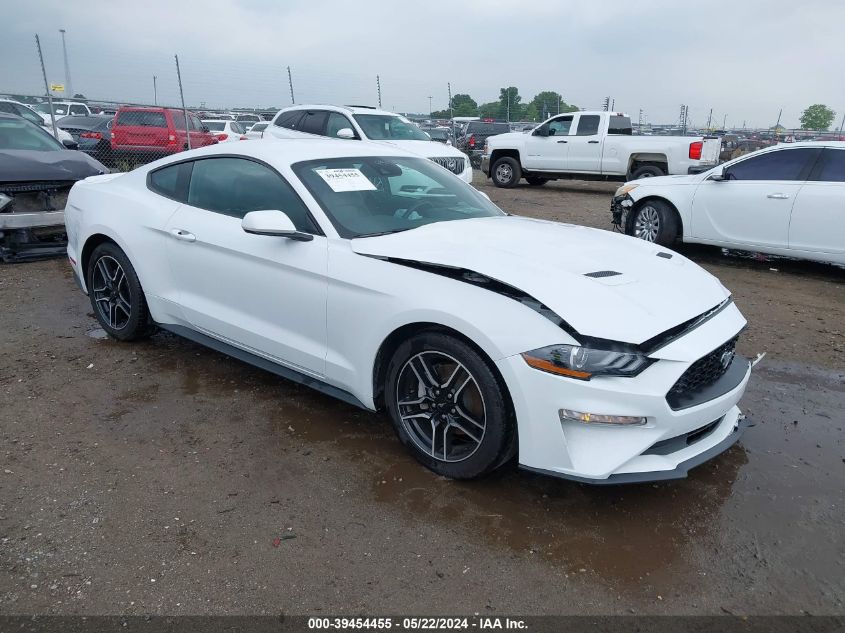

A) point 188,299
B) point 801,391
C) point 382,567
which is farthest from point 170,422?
point 801,391

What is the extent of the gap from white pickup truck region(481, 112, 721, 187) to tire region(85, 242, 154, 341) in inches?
452

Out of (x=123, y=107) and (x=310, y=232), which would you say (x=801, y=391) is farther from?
(x=123, y=107)

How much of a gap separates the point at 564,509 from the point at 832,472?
146 cm

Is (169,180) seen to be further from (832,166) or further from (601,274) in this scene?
(832,166)

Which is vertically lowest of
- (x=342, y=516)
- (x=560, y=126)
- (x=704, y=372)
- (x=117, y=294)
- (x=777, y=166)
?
(x=342, y=516)

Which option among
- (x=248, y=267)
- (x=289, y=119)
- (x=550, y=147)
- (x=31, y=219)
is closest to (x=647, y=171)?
(x=550, y=147)

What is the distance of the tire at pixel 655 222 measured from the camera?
25.9 feet

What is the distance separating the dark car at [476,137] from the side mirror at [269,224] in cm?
1840

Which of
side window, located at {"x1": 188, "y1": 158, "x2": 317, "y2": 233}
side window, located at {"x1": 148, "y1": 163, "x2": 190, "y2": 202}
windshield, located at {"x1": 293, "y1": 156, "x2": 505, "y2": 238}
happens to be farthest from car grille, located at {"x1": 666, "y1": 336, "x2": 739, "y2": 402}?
side window, located at {"x1": 148, "y1": 163, "x2": 190, "y2": 202}

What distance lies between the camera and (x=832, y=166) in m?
6.75

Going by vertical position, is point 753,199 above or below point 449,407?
above

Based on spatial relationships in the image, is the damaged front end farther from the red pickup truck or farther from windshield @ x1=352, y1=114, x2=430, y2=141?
the red pickup truck

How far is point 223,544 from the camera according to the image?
2623mm

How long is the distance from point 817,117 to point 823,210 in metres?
55.5
